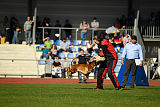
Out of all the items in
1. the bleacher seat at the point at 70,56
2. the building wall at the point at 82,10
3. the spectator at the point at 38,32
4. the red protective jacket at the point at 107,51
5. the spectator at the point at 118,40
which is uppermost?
the building wall at the point at 82,10

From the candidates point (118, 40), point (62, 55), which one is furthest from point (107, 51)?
point (118, 40)

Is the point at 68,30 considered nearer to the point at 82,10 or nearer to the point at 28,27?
the point at 28,27

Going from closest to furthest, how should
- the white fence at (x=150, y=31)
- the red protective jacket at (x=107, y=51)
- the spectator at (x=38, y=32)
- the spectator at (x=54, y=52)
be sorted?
the red protective jacket at (x=107, y=51) < the spectator at (x=54, y=52) < the spectator at (x=38, y=32) < the white fence at (x=150, y=31)

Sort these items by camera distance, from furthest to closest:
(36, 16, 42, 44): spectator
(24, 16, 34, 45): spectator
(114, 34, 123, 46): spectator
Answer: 1. (36, 16, 42, 44): spectator
2. (114, 34, 123, 46): spectator
3. (24, 16, 34, 45): spectator

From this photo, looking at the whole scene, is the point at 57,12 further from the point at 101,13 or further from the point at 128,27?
the point at 128,27

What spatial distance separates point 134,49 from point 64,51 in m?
11.0

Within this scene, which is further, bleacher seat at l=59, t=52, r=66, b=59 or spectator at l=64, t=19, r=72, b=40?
spectator at l=64, t=19, r=72, b=40

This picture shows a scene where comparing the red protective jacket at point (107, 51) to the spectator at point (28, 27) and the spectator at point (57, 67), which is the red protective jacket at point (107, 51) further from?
the spectator at point (28, 27)

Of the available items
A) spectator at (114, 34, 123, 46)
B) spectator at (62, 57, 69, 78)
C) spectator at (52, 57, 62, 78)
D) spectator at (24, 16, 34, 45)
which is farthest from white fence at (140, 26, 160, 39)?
spectator at (24, 16, 34, 45)

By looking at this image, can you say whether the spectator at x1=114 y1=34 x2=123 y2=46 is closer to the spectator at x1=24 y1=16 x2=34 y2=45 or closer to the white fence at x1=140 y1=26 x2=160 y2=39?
the white fence at x1=140 y1=26 x2=160 y2=39

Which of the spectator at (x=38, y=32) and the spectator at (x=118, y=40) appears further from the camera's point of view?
the spectator at (x=38, y=32)

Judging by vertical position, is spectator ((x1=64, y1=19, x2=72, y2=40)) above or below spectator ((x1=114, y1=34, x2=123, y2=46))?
above

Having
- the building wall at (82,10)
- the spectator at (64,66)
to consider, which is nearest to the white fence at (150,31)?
the building wall at (82,10)

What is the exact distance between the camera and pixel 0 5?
29.8 meters
